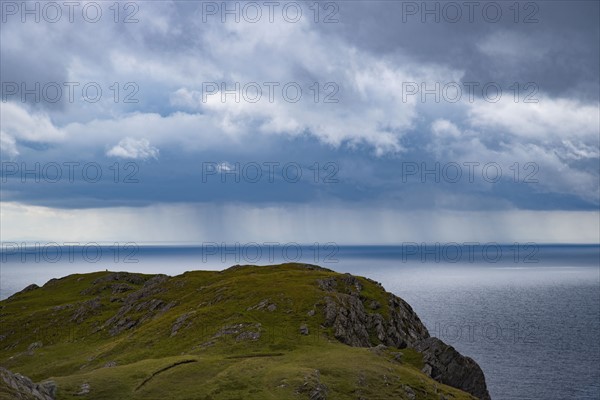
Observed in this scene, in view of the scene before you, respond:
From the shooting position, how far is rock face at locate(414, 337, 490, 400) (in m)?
79.6

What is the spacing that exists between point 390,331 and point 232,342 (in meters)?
31.0

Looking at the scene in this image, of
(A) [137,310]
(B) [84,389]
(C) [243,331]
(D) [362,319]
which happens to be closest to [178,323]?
(C) [243,331]

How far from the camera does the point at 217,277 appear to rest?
135 metres

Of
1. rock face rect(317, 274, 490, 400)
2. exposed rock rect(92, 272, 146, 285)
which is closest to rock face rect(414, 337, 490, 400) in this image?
rock face rect(317, 274, 490, 400)

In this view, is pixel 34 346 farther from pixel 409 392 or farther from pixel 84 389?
pixel 409 392

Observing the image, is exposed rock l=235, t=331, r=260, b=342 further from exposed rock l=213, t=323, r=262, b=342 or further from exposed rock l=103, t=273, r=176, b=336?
exposed rock l=103, t=273, r=176, b=336

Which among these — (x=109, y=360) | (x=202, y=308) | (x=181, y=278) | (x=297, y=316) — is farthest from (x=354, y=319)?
(x=181, y=278)

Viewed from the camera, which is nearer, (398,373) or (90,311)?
(398,373)

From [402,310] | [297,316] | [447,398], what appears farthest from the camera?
[402,310]

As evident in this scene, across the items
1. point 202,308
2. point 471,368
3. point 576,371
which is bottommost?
point 576,371

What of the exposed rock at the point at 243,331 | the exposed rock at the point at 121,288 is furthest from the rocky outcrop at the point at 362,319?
the exposed rock at the point at 121,288

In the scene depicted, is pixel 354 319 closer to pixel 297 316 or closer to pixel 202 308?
pixel 297 316

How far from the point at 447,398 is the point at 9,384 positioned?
46.4 metres

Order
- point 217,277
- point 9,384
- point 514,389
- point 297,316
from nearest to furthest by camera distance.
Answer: point 9,384, point 297,316, point 514,389, point 217,277
